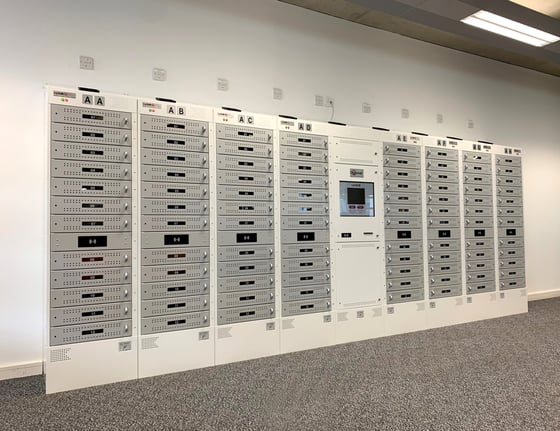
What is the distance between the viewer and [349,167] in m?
4.04

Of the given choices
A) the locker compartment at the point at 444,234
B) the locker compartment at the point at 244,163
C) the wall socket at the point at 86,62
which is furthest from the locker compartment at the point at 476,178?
the wall socket at the point at 86,62

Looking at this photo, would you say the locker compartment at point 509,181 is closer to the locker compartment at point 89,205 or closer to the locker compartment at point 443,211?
the locker compartment at point 443,211

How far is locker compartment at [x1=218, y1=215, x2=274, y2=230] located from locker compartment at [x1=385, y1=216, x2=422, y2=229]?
1.42 metres

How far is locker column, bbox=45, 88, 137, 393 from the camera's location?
2762 millimetres

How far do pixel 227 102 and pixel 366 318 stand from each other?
2.66 meters

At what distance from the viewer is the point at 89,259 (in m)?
2.87

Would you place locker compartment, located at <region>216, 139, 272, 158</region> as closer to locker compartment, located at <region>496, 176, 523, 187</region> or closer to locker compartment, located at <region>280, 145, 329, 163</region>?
locker compartment, located at <region>280, 145, 329, 163</region>

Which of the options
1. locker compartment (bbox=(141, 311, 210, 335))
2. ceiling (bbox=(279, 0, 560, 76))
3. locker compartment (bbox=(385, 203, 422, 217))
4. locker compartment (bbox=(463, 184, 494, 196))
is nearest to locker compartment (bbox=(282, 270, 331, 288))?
locker compartment (bbox=(141, 311, 210, 335))

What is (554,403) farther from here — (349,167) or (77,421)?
(77,421)

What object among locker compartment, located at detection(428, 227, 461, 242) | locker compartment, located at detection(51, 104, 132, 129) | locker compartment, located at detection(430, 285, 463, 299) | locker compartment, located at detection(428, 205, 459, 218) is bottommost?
locker compartment, located at detection(430, 285, 463, 299)

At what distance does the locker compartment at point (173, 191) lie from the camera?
10.2ft

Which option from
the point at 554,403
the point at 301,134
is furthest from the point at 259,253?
the point at 554,403

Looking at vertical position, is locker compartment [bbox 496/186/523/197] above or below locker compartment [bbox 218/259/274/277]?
above

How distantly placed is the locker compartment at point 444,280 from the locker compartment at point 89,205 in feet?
11.1
